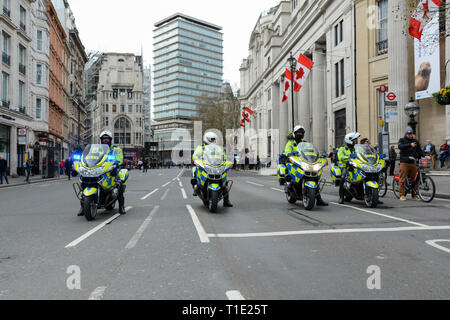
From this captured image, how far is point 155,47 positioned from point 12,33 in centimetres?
12960

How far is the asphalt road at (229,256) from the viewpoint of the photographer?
10.8 ft

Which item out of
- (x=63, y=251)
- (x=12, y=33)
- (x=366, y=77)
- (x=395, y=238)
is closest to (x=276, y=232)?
(x=395, y=238)

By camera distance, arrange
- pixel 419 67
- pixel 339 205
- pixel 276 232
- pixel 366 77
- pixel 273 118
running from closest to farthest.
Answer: pixel 276 232, pixel 339 205, pixel 419 67, pixel 366 77, pixel 273 118

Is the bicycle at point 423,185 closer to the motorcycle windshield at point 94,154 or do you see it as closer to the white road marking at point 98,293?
the motorcycle windshield at point 94,154

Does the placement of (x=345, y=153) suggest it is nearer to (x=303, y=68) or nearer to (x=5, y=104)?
(x=303, y=68)

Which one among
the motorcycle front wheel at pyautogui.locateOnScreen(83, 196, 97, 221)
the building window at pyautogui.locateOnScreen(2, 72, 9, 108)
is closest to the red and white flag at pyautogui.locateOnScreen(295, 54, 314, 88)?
the motorcycle front wheel at pyautogui.locateOnScreen(83, 196, 97, 221)

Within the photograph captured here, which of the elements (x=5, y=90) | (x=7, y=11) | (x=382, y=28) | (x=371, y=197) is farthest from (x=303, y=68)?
(x=7, y=11)

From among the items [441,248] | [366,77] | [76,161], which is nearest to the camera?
Result: [441,248]

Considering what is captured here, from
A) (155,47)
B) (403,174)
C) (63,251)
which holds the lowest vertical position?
(63,251)

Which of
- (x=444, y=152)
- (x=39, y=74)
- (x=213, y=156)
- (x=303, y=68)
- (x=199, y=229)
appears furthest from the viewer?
(x=39, y=74)

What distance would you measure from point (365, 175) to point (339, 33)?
2392 centimetres

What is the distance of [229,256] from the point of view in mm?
4457

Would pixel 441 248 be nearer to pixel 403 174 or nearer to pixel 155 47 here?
pixel 403 174

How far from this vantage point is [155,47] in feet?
506
